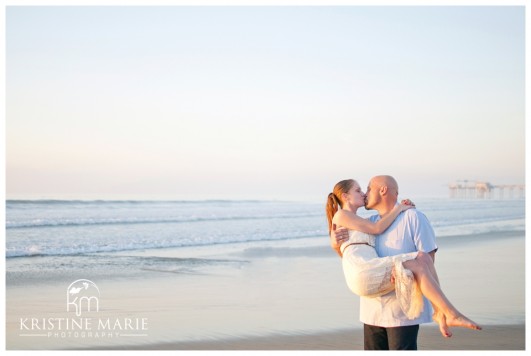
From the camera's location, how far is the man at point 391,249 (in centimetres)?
346

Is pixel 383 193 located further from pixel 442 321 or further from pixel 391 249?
pixel 442 321

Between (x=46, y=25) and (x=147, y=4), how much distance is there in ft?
4.01

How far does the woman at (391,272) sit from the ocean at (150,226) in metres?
5.46

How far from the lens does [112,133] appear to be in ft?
41.8

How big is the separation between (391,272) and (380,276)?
53 millimetres

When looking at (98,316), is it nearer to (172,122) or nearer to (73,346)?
(73,346)

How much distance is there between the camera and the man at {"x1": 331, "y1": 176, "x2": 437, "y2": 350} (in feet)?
11.4

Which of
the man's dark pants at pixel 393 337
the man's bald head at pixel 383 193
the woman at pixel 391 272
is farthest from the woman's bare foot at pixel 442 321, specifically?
the man's bald head at pixel 383 193

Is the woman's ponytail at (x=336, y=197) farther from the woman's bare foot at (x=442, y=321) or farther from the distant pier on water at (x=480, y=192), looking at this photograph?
the distant pier on water at (x=480, y=192)

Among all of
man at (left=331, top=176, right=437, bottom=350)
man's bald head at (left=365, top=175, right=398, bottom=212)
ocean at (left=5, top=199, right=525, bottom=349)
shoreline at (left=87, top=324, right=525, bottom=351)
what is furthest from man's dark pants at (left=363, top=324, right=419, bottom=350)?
ocean at (left=5, top=199, right=525, bottom=349)

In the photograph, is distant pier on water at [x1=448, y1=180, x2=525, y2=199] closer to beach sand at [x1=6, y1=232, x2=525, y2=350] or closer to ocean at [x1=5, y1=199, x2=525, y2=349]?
ocean at [x1=5, y1=199, x2=525, y2=349]

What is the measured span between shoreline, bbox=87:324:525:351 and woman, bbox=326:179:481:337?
2.15 m

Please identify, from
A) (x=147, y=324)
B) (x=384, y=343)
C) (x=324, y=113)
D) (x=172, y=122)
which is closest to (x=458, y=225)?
(x=324, y=113)

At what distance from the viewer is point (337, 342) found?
5680mm
